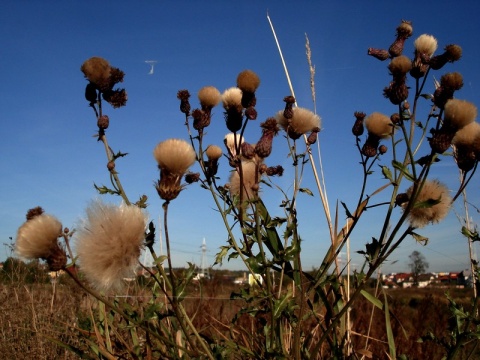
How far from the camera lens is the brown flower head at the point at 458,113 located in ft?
5.79

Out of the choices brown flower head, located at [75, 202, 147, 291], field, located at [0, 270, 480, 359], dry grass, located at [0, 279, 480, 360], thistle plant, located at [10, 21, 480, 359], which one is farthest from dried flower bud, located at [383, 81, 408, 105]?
dry grass, located at [0, 279, 480, 360]

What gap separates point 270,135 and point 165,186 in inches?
29.5

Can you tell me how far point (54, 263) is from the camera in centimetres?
150

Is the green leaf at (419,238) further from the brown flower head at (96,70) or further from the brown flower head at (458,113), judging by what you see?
the brown flower head at (96,70)

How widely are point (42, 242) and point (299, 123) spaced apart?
136cm

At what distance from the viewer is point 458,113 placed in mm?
1766

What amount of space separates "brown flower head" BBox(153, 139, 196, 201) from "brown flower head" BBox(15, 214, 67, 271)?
1.32ft

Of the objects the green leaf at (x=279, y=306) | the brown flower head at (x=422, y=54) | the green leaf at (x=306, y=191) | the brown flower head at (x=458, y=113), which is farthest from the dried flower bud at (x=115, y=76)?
the brown flower head at (x=458, y=113)

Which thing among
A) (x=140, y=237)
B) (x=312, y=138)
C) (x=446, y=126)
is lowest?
(x=140, y=237)

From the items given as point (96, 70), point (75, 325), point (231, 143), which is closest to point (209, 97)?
point (231, 143)

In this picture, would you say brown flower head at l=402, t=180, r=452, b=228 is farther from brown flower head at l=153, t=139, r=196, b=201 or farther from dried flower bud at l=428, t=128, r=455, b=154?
brown flower head at l=153, t=139, r=196, b=201

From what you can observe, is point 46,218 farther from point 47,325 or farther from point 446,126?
point 47,325

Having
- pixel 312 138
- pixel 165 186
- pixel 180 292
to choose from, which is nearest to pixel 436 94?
pixel 312 138

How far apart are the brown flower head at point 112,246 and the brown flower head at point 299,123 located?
1.02m
